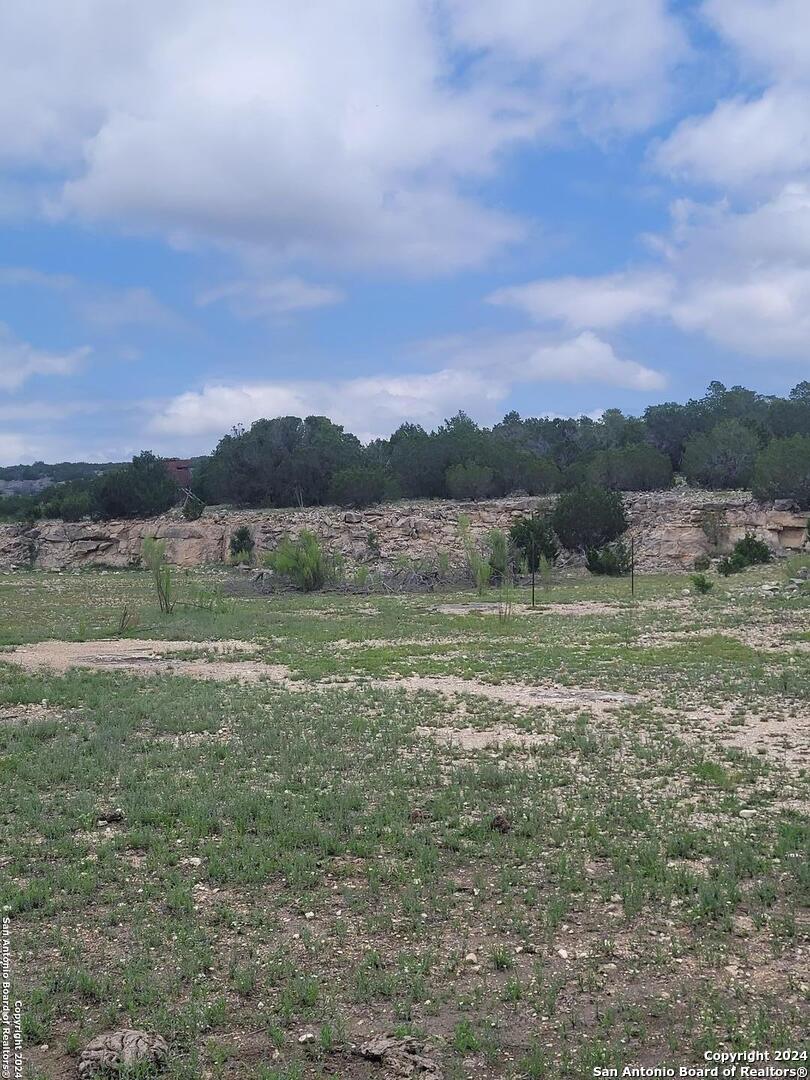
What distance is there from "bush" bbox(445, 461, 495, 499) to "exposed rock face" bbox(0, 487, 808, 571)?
2.31 m

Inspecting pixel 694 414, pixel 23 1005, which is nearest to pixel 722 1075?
pixel 23 1005

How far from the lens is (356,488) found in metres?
48.2

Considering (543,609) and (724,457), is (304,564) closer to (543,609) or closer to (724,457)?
(543,609)

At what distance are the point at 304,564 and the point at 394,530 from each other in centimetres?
1409

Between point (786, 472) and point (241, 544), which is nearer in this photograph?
point (786, 472)

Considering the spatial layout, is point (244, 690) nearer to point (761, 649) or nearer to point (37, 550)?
point (761, 649)

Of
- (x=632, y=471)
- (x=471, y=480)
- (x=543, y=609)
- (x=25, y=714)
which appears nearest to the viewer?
(x=25, y=714)

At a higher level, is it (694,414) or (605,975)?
(694,414)

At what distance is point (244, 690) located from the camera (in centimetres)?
1189

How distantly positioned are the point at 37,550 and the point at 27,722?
3981 centimetres

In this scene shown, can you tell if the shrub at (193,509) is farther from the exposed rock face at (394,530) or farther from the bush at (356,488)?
the bush at (356,488)

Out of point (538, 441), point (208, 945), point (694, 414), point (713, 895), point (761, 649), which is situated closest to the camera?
point (208, 945)

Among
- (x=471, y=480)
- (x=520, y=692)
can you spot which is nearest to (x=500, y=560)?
(x=520, y=692)

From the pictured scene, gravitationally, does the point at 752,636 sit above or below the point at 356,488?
below
